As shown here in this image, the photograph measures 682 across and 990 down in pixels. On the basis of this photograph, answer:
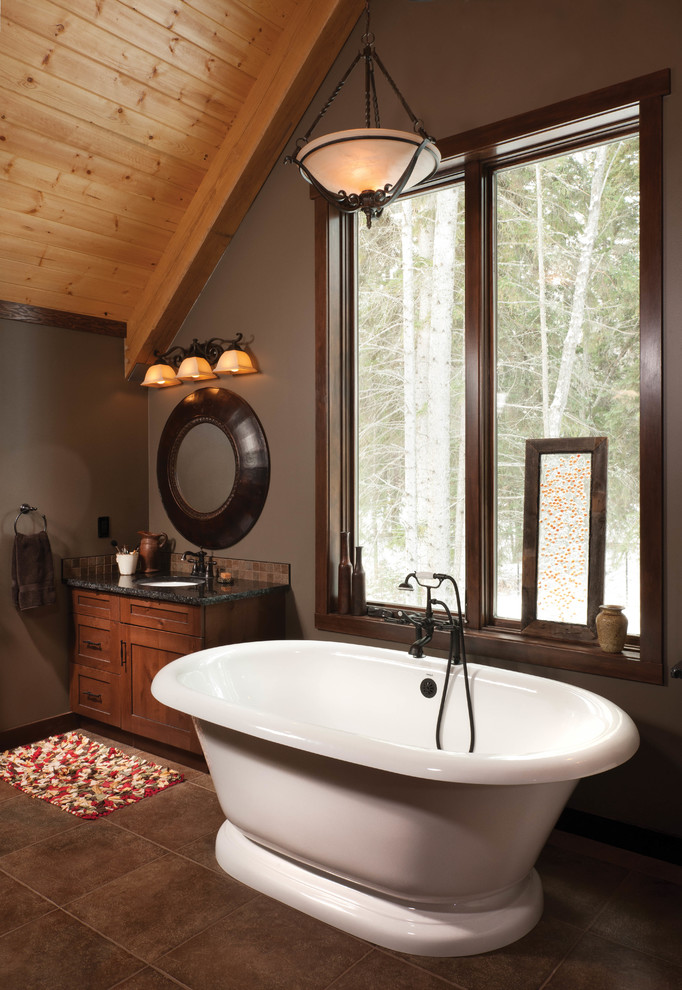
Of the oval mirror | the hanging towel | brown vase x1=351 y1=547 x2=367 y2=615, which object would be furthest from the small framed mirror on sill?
the hanging towel

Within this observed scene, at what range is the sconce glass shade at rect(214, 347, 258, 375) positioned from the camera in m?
3.88

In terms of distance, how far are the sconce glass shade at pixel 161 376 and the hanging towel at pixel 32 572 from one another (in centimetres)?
108

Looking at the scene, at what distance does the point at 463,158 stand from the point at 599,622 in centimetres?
203

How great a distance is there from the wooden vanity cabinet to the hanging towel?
0.69ft

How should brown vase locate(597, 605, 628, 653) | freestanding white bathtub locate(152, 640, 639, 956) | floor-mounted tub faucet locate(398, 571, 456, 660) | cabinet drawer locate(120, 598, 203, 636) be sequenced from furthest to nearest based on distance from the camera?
cabinet drawer locate(120, 598, 203, 636), floor-mounted tub faucet locate(398, 571, 456, 660), brown vase locate(597, 605, 628, 653), freestanding white bathtub locate(152, 640, 639, 956)

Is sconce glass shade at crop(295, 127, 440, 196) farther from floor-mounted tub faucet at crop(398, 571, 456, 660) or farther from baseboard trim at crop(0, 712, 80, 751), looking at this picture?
baseboard trim at crop(0, 712, 80, 751)

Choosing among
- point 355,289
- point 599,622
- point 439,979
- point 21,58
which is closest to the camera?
point 439,979

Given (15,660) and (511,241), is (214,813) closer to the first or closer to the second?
(15,660)

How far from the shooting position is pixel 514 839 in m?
2.03

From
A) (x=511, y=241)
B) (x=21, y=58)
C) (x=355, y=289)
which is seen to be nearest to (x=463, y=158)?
(x=511, y=241)

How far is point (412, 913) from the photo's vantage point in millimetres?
2141

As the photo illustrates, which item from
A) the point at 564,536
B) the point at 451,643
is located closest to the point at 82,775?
the point at 451,643

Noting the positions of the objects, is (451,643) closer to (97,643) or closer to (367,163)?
(367,163)

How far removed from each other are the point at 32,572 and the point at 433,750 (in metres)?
2.72
